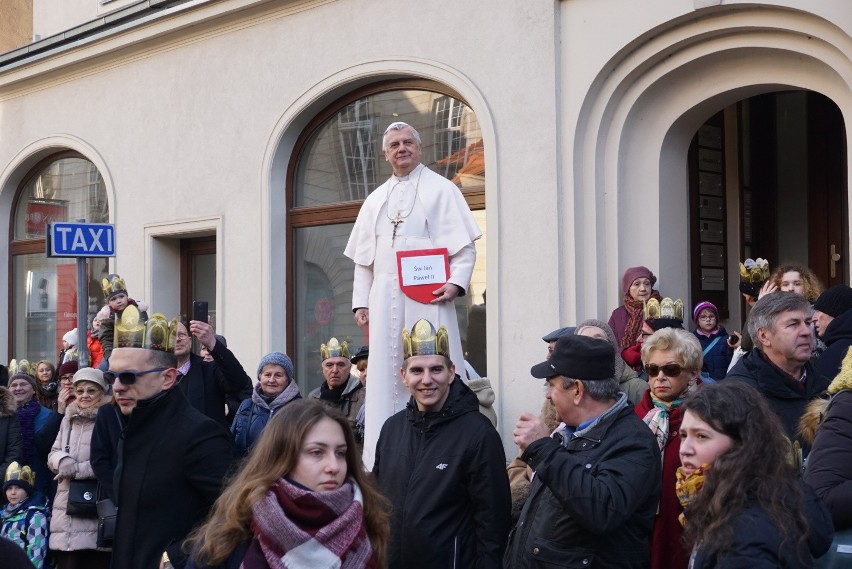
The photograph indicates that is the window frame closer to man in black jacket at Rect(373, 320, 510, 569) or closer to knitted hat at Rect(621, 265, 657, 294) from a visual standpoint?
knitted hat at Rect(621, 265, 657, 294)

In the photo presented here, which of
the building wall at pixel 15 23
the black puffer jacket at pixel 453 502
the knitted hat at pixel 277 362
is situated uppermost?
the building wall at pixel 15 23

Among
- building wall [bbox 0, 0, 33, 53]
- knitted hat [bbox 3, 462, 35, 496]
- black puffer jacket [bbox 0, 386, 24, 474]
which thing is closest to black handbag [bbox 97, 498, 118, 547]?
knitted hat [bbox 3, 462, 35, 496]

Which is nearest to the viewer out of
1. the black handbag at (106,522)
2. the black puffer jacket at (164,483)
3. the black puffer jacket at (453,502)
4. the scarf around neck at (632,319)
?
the black puffer jacket at (164,483)

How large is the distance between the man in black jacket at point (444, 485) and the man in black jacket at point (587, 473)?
27 cm

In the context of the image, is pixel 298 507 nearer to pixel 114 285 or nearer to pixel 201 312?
pixel 201 312

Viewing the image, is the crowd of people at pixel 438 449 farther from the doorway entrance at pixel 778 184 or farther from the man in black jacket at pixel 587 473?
the doorway entrance at pixel 778 184

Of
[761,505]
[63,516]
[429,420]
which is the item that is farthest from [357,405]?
[761,505]

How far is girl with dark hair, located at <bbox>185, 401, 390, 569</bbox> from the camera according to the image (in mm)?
3121

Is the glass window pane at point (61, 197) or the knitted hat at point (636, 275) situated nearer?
the knitted hat at point (636, 275)

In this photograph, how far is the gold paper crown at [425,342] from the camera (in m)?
4.92

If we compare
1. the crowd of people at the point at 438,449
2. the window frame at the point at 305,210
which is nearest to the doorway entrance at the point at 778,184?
the crowd of people at the point at 438,449

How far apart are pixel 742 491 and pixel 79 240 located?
256 inches

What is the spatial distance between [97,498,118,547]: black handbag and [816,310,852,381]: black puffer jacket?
3434 millimetres

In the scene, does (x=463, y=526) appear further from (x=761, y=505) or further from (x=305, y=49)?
(x=305, y=49)
